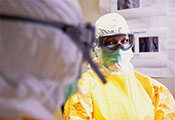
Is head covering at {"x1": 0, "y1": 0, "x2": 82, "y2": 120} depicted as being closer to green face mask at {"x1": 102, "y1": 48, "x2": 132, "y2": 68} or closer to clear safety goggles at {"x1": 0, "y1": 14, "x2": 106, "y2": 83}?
clear safety goggles at {"x1": 0, "y1": 14, "x2": 106, "y2": 83}

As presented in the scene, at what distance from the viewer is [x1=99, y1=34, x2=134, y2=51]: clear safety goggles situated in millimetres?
1043

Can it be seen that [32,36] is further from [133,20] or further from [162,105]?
[133,20]

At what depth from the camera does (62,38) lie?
37cm

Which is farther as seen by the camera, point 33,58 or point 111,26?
point 111,26

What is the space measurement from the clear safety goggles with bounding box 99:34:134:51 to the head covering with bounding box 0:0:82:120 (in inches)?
27.2

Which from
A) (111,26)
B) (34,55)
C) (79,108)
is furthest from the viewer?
(111,26)

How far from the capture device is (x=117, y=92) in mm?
1038

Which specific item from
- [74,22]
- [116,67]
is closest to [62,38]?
[74,22]

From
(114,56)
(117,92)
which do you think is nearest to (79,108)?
(117,92)

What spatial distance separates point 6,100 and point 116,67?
0.81 metres

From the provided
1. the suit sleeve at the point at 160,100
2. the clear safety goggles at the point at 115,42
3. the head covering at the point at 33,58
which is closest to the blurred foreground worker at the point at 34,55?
the head covering at the point at 33,58

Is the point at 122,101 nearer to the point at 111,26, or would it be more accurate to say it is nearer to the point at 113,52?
the point at 113,52

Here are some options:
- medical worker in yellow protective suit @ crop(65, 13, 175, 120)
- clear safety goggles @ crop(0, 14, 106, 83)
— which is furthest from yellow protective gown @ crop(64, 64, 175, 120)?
clear safety goggles @ crop(0, 14, 106, 83)

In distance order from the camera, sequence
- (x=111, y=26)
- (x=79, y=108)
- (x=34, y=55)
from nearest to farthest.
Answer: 1. (x=34, y=55)
2. (x=79, y=108)
3. (x=111, y=26)
